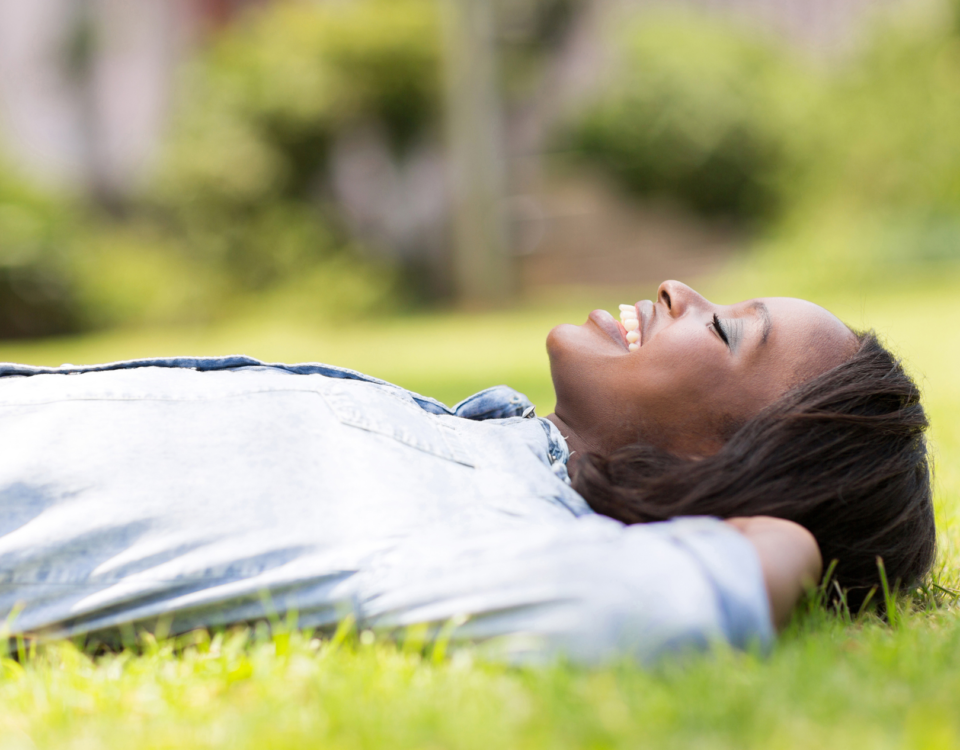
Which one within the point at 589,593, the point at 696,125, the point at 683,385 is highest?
the point at 696,125

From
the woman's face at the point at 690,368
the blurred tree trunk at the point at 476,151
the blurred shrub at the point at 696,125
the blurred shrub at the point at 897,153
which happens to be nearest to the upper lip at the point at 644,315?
the woman's face at the point at 690,368

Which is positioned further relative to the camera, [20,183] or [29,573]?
[20,183]

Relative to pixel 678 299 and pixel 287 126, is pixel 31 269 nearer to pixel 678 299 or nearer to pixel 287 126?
pixel 287 126

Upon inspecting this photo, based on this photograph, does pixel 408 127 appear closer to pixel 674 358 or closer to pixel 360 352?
pixel 360 352

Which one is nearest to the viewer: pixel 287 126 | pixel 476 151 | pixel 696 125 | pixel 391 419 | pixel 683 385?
pixel 391 419

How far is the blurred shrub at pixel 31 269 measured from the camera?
477 inches

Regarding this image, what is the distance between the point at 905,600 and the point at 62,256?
496 inches

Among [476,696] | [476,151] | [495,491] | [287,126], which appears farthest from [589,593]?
[287,126]

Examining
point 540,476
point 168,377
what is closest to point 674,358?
point 540,476

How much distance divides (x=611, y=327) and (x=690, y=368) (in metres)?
0.28

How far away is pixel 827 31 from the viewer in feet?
60.5

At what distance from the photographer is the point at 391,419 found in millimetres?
2031

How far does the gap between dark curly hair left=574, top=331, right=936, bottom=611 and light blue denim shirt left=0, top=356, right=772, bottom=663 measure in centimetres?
15

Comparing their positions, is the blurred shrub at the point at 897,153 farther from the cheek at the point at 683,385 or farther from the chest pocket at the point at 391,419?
the chest pocket at the point at 391,419
